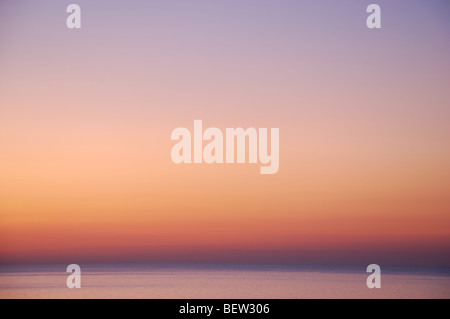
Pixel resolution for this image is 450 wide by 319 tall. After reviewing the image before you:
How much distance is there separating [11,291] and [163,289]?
13.7 feet

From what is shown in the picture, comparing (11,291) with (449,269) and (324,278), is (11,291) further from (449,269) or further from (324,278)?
(449,269)

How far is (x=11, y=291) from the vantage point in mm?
19750

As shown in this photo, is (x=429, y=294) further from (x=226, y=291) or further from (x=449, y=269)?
(x=449, y=269)

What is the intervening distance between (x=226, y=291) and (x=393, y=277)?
864 centimetres
